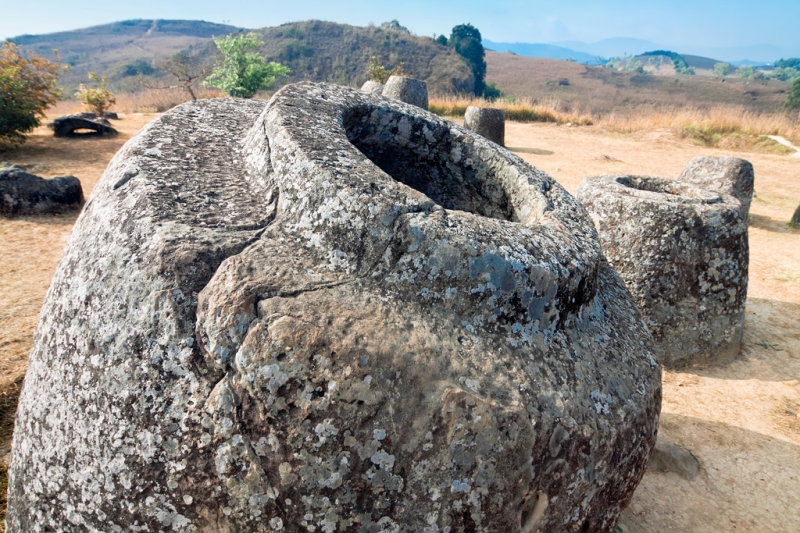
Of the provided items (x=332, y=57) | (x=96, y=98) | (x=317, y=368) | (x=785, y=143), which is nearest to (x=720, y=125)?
(x=785, y=143)

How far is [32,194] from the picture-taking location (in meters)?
7.08

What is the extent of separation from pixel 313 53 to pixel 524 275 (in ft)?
220

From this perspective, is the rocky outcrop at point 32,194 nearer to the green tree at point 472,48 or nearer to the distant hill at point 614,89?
the distant hill at point 614,89

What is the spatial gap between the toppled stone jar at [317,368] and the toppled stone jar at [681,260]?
2.47 metres

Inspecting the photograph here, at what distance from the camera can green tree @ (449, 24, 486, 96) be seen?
5529cm

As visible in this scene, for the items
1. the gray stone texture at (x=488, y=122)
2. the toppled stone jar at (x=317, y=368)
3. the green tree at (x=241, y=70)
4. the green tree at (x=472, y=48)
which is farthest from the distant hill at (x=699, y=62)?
the toppled stone jar at (x=317, y=368)

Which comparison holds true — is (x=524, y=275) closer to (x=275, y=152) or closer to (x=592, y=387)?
(x=592, y=387)

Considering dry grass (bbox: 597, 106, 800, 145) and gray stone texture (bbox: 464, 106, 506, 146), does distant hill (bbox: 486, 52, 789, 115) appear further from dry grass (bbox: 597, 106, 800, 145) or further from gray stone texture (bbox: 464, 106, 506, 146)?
gray stone texture (bbox: 464, 106, 506, 146)

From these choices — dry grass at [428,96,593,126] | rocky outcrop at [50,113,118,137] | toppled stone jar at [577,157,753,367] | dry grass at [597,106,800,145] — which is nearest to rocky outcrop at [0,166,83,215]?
rocky outcrop at [50,113,118,137]

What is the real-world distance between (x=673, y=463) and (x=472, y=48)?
6071 centimetres

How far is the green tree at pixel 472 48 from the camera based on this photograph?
5529cm

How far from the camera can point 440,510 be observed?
4.61ft

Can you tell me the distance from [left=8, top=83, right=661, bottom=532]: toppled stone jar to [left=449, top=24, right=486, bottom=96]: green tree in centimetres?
5390

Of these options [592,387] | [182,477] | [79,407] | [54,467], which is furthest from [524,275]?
[54,467]
